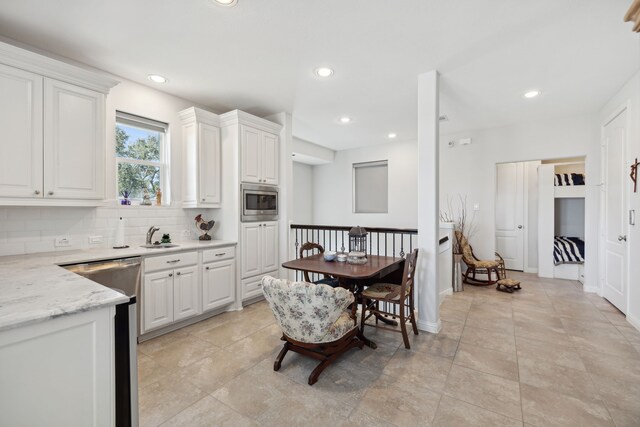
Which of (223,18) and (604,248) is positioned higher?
(223,18)

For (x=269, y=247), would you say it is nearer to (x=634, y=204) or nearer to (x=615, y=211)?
(x=634, y=204)

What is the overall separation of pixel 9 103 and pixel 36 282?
5.55ft

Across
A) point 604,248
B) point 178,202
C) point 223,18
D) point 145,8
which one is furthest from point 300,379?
point 604,248

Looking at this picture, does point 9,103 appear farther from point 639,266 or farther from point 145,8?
point 639,266

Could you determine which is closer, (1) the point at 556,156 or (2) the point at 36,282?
(2) the point at 36,282

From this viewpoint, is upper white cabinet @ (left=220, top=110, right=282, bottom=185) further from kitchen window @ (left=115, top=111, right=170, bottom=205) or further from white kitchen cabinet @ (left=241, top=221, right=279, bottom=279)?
kitchen window @ (left=115, top=111, right=170, bottom=205)

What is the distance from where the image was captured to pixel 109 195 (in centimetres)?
304

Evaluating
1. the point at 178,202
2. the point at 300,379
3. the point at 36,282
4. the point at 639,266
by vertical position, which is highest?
the point at 178,202

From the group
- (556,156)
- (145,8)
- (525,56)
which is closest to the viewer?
(145,8)

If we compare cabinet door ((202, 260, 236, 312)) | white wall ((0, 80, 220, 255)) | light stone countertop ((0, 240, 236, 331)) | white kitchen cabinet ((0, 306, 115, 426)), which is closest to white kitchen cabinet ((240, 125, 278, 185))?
white wall ((0, 80, 220, 255))

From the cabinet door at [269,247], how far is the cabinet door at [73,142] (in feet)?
6.33

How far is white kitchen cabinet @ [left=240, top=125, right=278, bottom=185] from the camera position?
149 inches

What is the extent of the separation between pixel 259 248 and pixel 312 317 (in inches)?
82.4

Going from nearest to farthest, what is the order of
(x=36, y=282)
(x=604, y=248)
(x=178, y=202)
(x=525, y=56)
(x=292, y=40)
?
(x=36, y=282) < (x=292, y=40) < (x=525, y=56) < (x=178, y=202) < (x=604, y=248)
